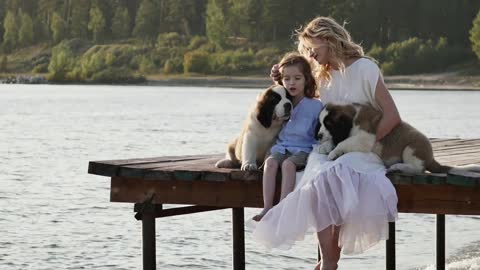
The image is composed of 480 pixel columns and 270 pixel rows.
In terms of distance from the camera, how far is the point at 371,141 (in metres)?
7.30

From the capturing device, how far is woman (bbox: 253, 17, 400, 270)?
23.4 ft

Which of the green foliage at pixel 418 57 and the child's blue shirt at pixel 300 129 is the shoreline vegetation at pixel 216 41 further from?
the child's blue shirt at pixel 300 129

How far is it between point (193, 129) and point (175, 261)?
24223 millimetres

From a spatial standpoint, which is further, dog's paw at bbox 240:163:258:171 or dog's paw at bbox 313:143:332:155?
dog's paw at bbox 240:163:258:171

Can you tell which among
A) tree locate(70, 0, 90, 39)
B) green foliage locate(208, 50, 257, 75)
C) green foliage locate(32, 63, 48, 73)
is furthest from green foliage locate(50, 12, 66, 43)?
green foliage locate(208, 50, 257, 75)

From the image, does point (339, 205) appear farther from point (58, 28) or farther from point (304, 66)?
point (58, 28)

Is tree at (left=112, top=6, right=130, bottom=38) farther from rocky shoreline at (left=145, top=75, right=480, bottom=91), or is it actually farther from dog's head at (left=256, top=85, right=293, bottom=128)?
dog's head at (left=256, top=85, right=293, bottom=128)

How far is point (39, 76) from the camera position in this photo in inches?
4331

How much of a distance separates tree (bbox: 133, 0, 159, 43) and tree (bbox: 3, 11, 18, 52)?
15.3 metres

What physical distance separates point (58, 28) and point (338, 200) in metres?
118

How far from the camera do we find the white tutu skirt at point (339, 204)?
712cm

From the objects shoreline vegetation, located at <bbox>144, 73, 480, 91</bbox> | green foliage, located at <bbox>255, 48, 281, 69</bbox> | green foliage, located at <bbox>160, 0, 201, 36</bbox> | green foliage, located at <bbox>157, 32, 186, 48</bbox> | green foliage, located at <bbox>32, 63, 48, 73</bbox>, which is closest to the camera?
shoreline vegetation, located at <bbox>144, 73, 480, 91</bbox>

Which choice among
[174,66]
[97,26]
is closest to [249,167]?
[174,66]

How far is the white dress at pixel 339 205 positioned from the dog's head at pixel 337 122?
5.8 inches
